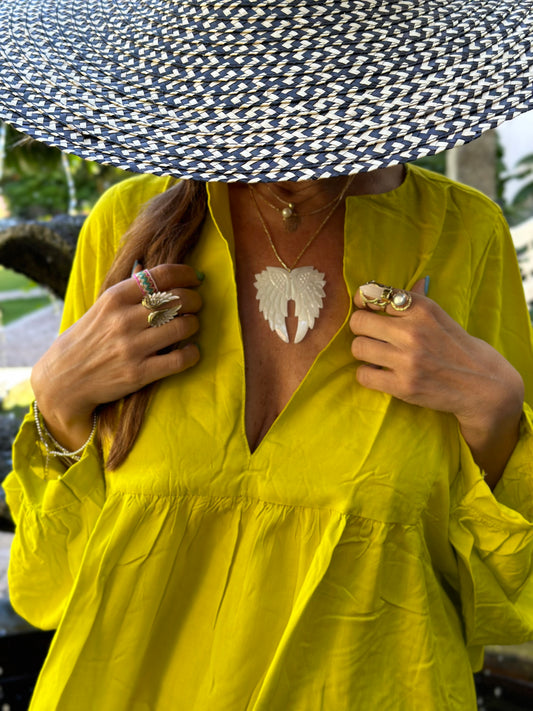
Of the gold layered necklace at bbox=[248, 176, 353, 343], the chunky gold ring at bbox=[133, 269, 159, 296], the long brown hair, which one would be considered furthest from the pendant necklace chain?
the chunky gold ring at bbox=[133, 269, 159, 296]

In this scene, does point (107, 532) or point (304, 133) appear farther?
point (107, 532)

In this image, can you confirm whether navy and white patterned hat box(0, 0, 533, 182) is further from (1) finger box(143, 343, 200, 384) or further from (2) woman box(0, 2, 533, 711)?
(1) finger box(143, 343, 200, 384)

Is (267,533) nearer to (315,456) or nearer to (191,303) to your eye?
(315,456)

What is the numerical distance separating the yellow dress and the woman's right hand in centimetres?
5

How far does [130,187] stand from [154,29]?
0.39m

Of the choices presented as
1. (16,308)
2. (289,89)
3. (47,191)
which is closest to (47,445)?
(289,89)

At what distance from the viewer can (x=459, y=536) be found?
4.22 feet

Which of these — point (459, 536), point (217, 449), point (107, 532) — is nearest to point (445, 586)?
point (459, 536)

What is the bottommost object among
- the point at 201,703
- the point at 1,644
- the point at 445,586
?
the point at 1,644

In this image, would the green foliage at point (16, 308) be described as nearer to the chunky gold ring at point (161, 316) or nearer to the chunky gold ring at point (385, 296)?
the chunky gold ring at point (161, 316)

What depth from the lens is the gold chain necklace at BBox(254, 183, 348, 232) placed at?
1351 millimetres

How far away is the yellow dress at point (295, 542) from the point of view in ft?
4.03

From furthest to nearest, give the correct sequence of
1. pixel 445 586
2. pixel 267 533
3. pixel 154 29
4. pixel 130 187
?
1. pixel 130 187
2. pixel 445 586
3. pixel 267 533
4. pixel 154 29

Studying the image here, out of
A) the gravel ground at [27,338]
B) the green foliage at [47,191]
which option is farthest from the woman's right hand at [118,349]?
the gravel ground at [27,338]
